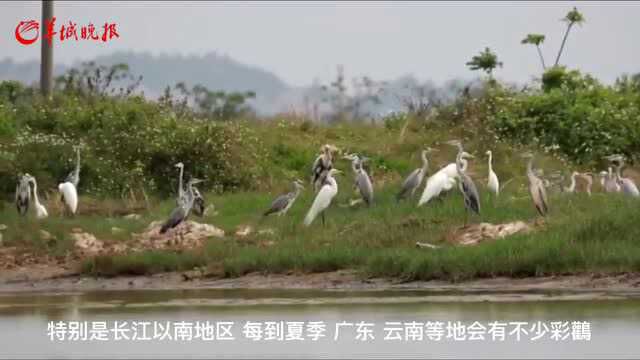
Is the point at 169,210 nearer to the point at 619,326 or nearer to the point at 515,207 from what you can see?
the point at 515,207

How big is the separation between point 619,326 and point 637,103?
1377 centimetres

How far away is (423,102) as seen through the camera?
29594mm

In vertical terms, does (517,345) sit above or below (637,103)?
below

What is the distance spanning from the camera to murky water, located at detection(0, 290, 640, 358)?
13977 millimetres

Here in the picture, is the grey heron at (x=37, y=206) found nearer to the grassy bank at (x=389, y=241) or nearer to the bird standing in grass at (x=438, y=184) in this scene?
the grassy bank at (x=389, y=241)

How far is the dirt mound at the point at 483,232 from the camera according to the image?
63.1 ft

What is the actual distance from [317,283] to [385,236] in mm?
1036

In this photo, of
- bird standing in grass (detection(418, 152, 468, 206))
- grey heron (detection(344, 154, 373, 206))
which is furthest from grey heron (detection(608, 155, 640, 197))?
grey heron (detection(344, 154, 373, 206))

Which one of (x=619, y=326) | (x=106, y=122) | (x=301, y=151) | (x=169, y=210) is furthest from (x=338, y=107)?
(x=619, y=326)

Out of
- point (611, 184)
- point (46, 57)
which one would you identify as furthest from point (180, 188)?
point (46, 57)

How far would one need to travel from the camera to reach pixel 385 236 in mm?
19594

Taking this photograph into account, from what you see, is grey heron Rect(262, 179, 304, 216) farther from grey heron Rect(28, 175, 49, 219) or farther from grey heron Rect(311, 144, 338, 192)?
grey heron Rect(28, 175, 49, 219)

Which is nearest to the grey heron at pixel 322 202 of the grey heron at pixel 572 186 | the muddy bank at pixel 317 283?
the muddy bank at pixel 317 283

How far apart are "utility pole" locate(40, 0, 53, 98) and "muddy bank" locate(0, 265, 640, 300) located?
28.2ft
